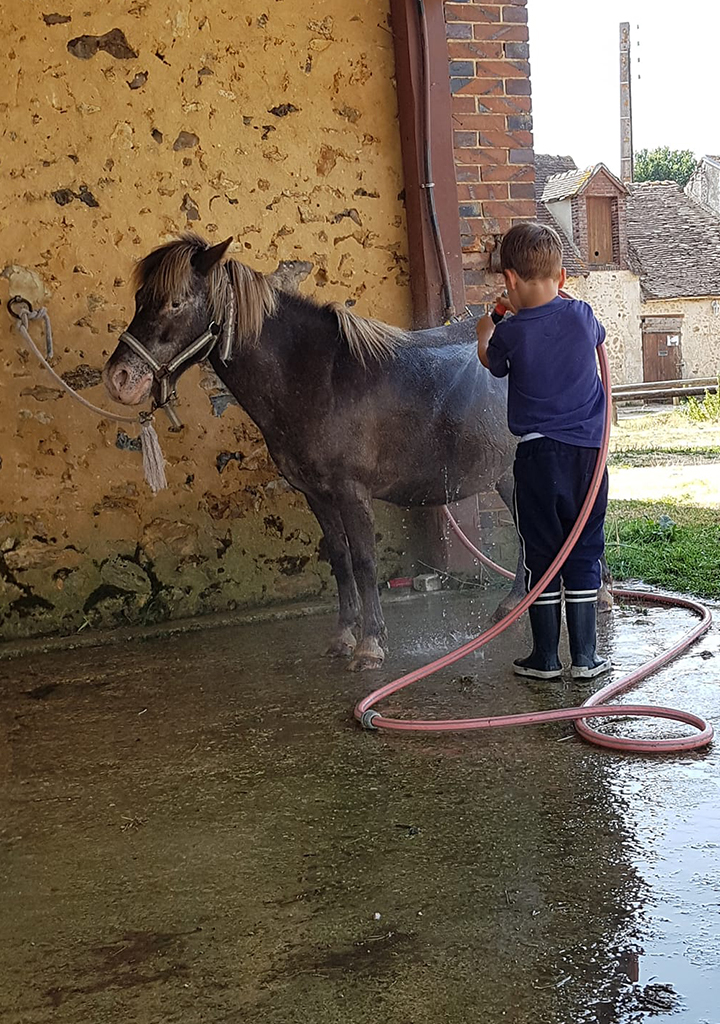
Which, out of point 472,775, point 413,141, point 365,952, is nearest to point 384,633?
point 472,775

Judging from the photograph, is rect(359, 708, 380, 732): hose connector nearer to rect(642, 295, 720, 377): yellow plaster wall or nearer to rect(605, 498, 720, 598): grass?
rect(605, 498, 720, 598): grass

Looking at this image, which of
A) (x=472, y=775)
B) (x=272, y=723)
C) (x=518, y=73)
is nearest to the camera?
(x=472, y=775)

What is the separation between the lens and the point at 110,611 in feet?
16.1

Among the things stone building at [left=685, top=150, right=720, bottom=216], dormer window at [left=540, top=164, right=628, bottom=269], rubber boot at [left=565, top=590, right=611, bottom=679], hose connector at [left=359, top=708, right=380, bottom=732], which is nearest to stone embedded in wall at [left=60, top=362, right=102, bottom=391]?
hose connector at [left=359, top=708, right=380, bottom=732]

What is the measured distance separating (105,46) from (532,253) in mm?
2583

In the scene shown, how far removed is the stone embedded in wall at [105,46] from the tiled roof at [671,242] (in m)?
24.7

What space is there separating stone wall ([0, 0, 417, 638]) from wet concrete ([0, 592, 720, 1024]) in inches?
47.8

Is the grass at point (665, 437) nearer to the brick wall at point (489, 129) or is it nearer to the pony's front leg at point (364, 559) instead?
the brick wall at point (489, 129)

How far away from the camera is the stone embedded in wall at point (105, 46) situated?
4.69 meters

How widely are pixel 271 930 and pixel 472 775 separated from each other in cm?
89

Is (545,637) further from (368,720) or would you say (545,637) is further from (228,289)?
(228,289)

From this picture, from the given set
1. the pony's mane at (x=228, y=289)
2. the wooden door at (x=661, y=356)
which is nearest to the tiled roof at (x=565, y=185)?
the wooden door at (x=661, y=356)

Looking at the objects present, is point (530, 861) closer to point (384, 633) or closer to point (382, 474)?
point (384, 633)

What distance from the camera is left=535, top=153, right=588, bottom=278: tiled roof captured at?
25.8 m
